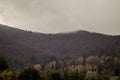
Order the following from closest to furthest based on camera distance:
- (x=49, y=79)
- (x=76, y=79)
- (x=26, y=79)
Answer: (x=26, y=79)
(x=49, y=79)
(x=76, y=79)

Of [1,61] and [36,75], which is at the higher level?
[1,61]

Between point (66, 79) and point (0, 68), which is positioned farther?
point (66, 79)

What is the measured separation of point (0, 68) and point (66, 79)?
2073 inches

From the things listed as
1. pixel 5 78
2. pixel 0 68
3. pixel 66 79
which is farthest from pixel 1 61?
pixel 66 79

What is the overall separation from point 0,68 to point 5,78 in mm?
33974

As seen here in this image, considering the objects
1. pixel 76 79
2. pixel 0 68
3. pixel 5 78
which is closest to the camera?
pixel 5 78

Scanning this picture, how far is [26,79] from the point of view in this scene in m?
104

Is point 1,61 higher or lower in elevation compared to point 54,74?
higher

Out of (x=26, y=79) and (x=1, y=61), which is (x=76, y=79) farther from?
(x=1, y=61)

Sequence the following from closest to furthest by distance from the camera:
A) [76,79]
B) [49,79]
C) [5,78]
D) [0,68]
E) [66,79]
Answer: [5,78] → [0,68] → [49,79] → [66,79] → [76,79]

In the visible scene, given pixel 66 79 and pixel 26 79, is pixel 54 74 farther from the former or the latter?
pixel 26 79

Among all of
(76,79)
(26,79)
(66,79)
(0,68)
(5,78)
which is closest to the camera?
(5,78)

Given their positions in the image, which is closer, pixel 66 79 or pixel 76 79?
pixel 66 79

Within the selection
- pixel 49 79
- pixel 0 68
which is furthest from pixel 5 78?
pixel 49 79
